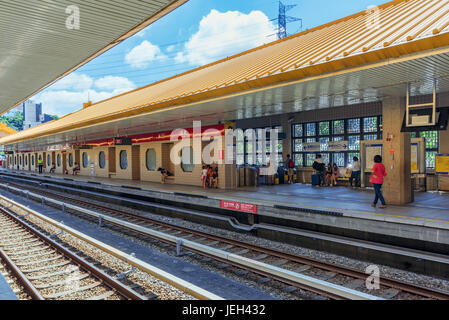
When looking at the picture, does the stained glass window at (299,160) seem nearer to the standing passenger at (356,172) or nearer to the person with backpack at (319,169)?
the person with backpack at (319,169)

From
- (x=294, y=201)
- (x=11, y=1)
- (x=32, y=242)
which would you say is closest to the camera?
(x=11, y=1)

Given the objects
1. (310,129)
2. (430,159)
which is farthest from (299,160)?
(430,159)

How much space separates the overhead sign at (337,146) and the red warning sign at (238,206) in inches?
297

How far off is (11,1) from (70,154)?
31.1 meters

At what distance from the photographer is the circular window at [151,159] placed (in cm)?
2017

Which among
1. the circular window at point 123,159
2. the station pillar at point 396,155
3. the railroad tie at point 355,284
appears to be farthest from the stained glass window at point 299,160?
the railroad tie at point 355,284

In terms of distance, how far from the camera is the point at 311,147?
1752 centimetres

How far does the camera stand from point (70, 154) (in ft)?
109

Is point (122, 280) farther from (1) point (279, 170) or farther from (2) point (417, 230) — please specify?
(1) point (279, 170)

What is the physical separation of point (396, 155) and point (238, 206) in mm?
5130

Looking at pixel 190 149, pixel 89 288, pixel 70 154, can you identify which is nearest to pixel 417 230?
pixel 89 288

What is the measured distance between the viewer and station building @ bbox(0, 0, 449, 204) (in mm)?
6309

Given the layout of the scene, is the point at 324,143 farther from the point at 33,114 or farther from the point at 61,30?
the point at 33,114

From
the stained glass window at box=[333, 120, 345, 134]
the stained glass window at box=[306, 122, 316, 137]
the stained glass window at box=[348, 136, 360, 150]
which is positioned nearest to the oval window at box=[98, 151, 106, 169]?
the stained glass window at box=[306, 122, 316, 137]
